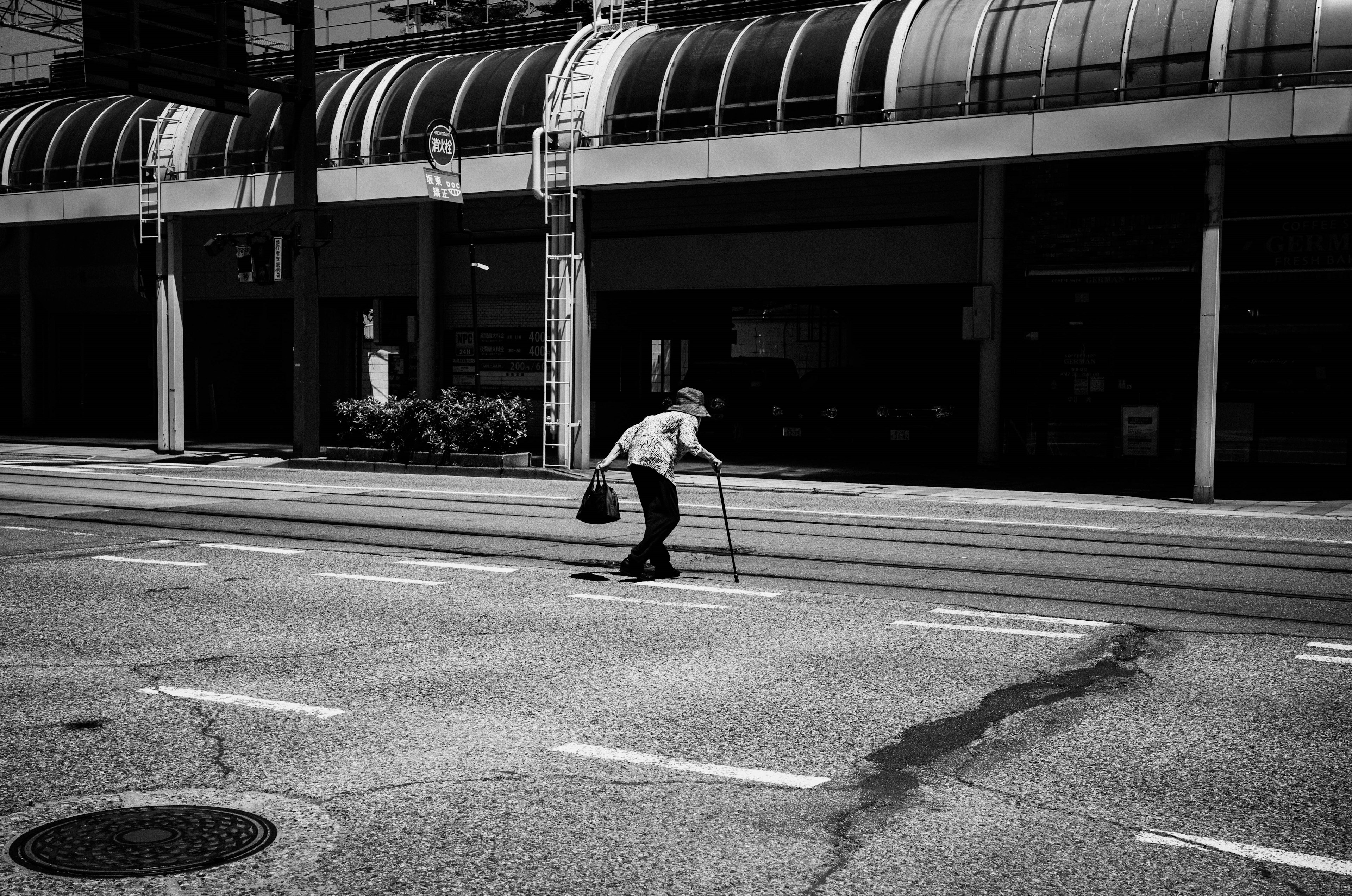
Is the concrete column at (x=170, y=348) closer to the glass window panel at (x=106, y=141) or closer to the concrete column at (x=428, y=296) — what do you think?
the glass window panel at (x=106, y=141)

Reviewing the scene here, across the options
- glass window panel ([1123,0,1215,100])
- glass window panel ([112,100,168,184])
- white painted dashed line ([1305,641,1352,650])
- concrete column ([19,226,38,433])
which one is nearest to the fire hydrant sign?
glass window panel ([112,100,168,184])

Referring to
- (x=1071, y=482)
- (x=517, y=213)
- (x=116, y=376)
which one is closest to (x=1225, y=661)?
(x=1071, y=482)

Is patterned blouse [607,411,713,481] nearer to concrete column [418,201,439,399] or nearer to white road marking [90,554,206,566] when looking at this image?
white road marking [90,554,206,566]

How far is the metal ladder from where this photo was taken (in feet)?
88.0

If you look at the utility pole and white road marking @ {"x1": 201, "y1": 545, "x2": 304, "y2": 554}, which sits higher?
the utility pole

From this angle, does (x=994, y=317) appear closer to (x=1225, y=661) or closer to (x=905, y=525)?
(x=905, y=525)

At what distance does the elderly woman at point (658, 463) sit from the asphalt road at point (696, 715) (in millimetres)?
379

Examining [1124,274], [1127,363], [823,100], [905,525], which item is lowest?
[905,525]

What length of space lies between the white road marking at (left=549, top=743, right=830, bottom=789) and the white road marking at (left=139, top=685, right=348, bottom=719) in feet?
4.23

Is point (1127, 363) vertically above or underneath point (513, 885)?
above

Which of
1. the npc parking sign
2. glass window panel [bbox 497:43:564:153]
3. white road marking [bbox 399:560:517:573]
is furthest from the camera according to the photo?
glass window panel [bbox 497:43:564:153]

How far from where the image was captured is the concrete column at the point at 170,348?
26.5 meters

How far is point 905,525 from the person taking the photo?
14812mm

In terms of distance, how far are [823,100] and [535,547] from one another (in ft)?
36.2
